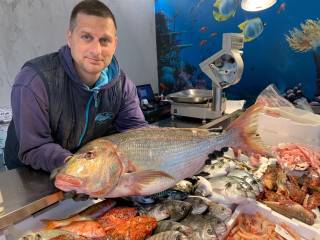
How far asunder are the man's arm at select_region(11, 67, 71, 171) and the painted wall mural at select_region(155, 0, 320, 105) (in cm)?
297

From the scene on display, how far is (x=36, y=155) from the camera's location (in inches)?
59.7

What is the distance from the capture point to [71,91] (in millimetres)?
1805

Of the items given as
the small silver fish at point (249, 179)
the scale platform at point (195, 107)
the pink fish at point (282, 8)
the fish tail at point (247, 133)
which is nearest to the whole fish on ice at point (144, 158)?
the fish tail at point (247, 133)

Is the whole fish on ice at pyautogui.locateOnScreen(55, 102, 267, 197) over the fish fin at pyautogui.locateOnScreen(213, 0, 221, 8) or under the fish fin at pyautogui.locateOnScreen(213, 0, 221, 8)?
under

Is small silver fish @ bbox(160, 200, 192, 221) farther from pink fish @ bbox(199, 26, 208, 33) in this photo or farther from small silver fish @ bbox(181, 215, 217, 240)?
pink fish @ bbox(199, 26, 208, 33)

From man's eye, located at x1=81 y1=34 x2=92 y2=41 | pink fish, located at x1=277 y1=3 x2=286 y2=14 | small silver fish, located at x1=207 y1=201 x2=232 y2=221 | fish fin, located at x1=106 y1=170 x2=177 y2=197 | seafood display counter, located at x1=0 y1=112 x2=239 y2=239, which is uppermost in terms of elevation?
pink fish, located at x1=277 y1=3 x2=286 y2=14

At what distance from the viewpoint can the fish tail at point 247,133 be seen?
1425 millimetres

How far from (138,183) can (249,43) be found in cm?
316

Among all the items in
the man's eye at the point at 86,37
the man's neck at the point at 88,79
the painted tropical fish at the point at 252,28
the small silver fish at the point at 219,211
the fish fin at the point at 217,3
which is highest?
the fish fin at the point at 217,3

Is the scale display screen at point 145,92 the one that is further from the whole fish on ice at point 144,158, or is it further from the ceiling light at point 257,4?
the whole fish on ice at point 144,158

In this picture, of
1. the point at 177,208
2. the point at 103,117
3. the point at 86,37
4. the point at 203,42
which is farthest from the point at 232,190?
the point at 203,42

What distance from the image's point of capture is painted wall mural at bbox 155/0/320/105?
3480 mm

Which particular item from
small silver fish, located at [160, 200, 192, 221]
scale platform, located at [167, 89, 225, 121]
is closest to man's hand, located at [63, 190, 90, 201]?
small silver fish, located at [160, 200, 192, 221]

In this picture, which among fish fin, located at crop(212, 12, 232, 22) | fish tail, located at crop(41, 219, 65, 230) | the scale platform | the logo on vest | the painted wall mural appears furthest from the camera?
fish fin, located at crop(212, 12, 232, 22)
